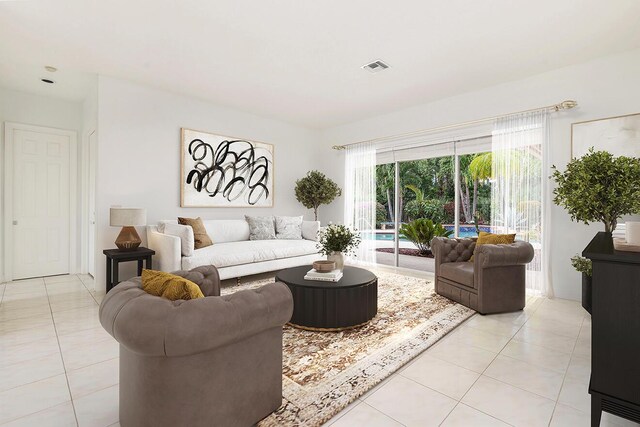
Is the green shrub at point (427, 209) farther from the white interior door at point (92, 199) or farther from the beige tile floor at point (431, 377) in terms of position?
the white interior door at point (92, 199)

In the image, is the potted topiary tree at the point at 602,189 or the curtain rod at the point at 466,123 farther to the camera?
the curtain rod at the point at 466,123

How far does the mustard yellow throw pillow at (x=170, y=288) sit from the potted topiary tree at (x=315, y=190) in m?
4.43

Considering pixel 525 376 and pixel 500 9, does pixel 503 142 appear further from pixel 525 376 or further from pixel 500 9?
pixel 525 376

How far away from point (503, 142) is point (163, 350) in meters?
4.42

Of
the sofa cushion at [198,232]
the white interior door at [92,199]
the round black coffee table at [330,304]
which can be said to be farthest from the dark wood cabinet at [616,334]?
the white interior door at [92,199]

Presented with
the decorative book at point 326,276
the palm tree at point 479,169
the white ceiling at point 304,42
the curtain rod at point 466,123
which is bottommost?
the decorative book at point 326,276

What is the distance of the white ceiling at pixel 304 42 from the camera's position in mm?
2650

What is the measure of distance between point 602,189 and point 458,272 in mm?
1486

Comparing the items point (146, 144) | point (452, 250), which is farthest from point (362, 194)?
point (146, 144)

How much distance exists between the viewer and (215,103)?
16.4 feet

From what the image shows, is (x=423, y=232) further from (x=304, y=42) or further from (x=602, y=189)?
(x=304, y=42)

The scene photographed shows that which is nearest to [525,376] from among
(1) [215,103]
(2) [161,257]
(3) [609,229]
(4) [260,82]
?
(3) [609,229]

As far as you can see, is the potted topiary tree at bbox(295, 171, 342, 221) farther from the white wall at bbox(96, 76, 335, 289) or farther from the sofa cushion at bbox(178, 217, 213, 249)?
the sofa cushion at bbox(178, 217, 213, 249)

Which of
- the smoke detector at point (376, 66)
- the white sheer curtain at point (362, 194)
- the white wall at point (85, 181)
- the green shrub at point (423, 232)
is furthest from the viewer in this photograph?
the green shrub at point (423, 232)
